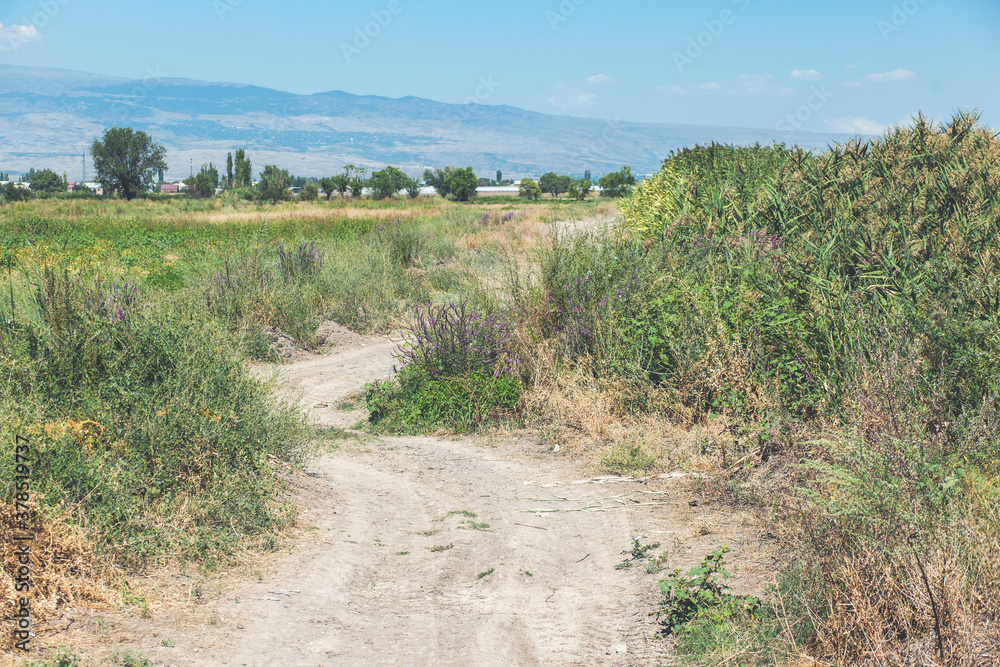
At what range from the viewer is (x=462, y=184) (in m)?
103

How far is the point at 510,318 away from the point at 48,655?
22.1ft

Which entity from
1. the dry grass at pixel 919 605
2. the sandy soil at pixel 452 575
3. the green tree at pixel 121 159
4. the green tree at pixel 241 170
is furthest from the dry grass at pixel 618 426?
the green tree at pixel 241 170

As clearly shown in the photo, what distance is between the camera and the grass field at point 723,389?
11.2 ft

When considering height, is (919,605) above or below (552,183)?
below

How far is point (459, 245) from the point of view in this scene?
955 inches

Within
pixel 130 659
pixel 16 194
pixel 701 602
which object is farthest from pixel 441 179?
pixel 130 659

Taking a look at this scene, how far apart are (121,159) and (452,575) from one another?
105 metres

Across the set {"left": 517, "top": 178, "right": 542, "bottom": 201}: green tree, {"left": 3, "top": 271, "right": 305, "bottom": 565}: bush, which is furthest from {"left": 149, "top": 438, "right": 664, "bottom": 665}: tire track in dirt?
{"left": 517, "top": 178, "right": 542, "bottom": 201}: green tree

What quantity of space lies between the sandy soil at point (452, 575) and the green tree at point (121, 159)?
98.9 meters

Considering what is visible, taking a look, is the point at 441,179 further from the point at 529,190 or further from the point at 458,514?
the point at 458,514

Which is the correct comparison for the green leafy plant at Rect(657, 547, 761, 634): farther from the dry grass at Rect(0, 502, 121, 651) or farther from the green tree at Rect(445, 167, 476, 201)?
the green tree at Rect(445, 167, 476, 201)

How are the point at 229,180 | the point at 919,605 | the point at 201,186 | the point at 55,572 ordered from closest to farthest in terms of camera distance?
the point at 919,605 < the point at 55,572 < the point at 201,186 < the point at 229,180

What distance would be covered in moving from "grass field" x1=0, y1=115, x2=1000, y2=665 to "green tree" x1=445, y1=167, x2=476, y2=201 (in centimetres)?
9258

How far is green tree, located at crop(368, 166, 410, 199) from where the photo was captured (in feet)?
360
